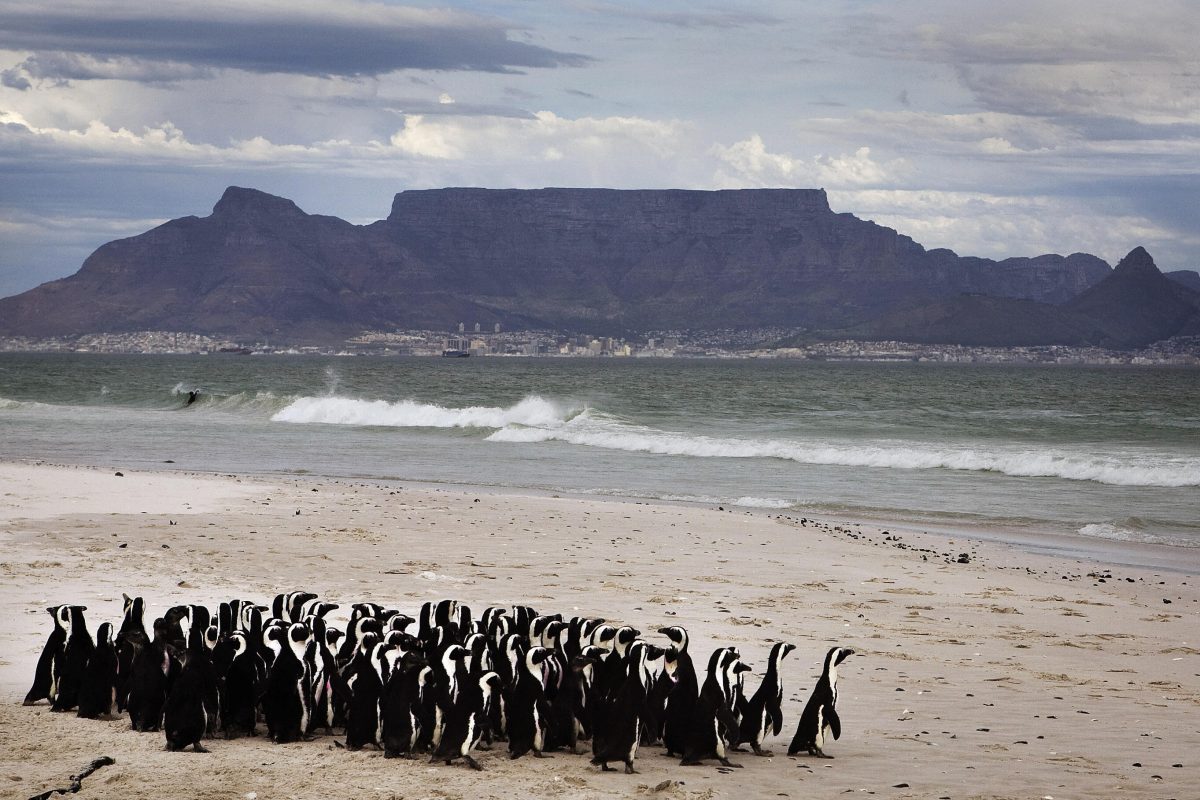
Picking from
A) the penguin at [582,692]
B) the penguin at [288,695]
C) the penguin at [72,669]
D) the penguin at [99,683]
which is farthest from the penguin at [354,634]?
the penguin at [72,669]

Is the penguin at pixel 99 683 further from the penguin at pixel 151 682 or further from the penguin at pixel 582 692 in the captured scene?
the penguin at pixel 582 692

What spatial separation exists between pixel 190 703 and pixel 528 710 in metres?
1.76

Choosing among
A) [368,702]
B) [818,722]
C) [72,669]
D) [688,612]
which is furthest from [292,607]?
[688,612]

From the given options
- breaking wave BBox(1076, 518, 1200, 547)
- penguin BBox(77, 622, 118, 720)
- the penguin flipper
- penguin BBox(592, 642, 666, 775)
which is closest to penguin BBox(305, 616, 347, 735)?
penguin BBox(77, 622, 118, 720)

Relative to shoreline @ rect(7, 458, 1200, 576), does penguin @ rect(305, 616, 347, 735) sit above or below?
above

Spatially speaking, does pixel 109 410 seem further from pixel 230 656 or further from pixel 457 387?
pixel 230 656

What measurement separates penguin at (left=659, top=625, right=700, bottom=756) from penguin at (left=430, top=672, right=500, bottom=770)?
0.98 metres

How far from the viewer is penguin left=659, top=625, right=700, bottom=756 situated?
7.06m

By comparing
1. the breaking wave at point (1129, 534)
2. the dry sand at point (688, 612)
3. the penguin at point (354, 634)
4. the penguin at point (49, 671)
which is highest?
the penguin at point (354, 634)

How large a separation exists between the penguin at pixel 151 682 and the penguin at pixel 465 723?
1.56 m

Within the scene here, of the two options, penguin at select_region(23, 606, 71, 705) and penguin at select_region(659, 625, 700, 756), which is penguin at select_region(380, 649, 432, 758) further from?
penguin at select_region(23, 606, 71, 705)

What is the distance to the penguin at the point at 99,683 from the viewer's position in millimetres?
7484

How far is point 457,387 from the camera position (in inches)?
3396

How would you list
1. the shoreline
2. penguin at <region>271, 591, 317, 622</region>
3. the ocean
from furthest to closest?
the ocean, the shoreline, penguin at <region>271, 591, 317, 622</region>
